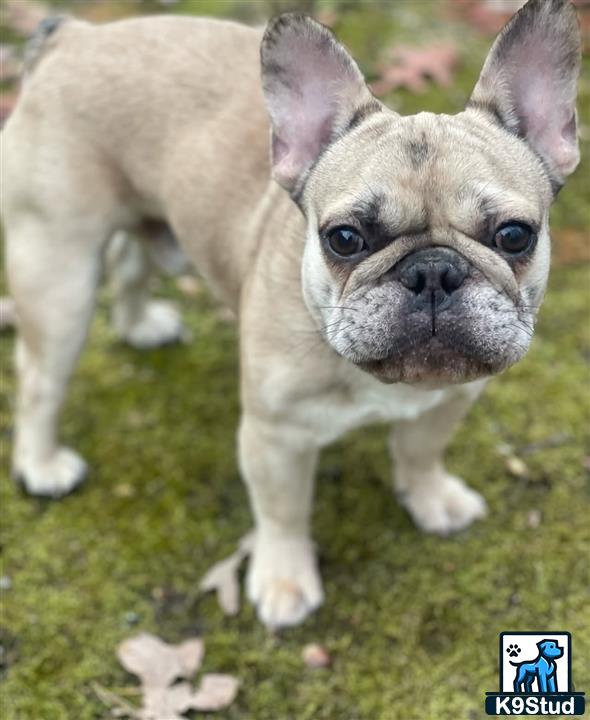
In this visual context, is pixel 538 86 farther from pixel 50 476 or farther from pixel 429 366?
pixel 50 476

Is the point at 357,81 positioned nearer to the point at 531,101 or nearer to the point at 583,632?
the point at 531,101

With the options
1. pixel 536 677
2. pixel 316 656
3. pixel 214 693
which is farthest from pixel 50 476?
pixel 536 677

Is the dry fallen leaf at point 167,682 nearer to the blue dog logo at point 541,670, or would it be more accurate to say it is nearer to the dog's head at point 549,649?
the blue dog logo at point 541,670

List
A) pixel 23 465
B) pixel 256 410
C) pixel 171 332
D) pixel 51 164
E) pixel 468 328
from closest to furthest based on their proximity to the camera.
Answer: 1. pixel 468 328
2. pixel 256 410
3. pixel 51 164
4. pixel 23 465
5. pixel 171 332

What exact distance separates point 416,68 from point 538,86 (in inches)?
154

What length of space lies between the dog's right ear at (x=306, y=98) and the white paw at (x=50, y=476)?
6.51 ft

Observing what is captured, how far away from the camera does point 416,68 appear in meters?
6.45

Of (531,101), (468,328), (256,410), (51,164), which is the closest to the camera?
(468,328)

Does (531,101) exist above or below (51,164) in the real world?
above

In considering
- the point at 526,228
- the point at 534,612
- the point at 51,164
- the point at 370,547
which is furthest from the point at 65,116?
the point at 534,612

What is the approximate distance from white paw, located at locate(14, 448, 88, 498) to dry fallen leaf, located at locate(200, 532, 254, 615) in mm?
840

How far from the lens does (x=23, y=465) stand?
13.7 feet

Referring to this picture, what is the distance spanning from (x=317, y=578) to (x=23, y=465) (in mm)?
1488

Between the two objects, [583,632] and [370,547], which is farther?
[370,547]
